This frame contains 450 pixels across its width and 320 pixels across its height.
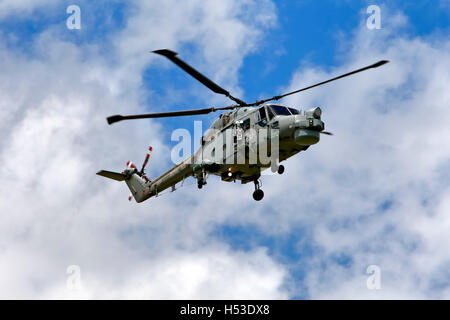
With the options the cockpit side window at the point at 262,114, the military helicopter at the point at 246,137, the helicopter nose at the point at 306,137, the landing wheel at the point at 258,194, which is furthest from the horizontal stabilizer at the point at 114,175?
the helicopter nose at the point at 306,137

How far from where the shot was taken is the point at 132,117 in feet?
87.0

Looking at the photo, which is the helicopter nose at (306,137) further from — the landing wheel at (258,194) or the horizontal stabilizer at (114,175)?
the horizontal stabilizer at (114,175)

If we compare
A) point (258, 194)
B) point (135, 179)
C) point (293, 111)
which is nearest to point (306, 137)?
point (293, 111)

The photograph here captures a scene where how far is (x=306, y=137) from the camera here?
92.3ft

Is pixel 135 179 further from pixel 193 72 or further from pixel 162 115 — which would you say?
pixel 193 72

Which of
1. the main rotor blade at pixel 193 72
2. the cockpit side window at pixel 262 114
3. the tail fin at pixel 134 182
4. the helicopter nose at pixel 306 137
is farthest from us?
the tail fin at pixel 134 182

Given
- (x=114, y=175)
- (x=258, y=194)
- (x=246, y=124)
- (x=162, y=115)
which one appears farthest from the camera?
(x=114, y=175)

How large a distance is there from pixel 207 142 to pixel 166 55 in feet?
31.7

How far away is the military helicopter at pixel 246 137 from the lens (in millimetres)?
28281

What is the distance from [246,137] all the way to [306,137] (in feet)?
11.9

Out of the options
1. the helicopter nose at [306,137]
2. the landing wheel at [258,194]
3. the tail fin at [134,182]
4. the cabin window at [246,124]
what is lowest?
the landing wheel at [258,194]

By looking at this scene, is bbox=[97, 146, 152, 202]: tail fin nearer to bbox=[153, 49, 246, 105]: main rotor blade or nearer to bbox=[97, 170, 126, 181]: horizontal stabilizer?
bbox=[97, 170, 126, 181]: horizontal stabilizer

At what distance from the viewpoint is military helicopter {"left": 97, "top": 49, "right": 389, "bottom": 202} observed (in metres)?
28.3
